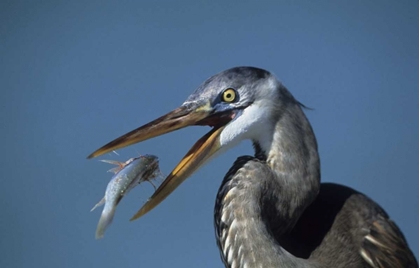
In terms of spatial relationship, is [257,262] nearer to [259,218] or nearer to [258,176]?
[259,218]

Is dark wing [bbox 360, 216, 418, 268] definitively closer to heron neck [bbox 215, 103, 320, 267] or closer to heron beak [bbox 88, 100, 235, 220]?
heron neck [bbox 215, 103, 320, 267]

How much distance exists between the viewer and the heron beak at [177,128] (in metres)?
1.88

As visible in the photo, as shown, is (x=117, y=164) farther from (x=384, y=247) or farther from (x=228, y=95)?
(x=384, y=247)

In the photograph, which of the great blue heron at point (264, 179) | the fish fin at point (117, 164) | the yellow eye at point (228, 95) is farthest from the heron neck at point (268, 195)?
the fish fin at point (117, 164)

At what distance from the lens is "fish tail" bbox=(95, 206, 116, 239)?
1.74 metres

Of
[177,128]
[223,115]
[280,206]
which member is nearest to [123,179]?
[177,128]

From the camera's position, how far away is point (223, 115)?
1958 millimetres

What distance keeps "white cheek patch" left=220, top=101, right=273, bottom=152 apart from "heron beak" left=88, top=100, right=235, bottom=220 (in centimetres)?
2

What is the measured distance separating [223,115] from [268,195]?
26 cm

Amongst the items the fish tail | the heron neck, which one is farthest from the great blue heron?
the fish tail

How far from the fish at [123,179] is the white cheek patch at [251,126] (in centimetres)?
21

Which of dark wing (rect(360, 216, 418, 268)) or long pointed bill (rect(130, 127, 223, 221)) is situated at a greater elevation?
long pointed bill (rect(130, 127, 223, 221))

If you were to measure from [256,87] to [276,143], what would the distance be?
169 millimetres

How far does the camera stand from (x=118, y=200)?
71.8 inches
